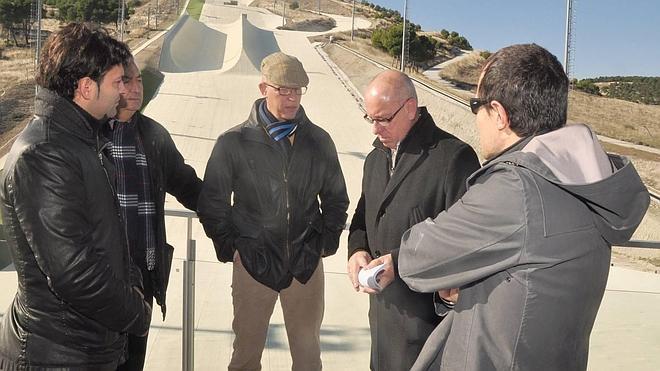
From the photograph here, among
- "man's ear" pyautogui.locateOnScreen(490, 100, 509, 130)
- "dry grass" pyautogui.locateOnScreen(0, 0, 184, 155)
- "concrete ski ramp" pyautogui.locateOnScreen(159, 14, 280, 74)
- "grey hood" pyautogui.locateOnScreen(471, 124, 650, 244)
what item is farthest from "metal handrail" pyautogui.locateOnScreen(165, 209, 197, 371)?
"concrete ski ramp" pyautogui.locateOnScreen(159, 14, 280, 74)

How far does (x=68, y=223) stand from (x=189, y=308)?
1.40 meters

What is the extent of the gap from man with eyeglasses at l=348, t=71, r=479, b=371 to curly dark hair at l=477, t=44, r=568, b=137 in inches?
34.3

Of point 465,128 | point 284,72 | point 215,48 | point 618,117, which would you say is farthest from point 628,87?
point 284,72

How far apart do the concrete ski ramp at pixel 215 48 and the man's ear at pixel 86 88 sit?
39920 millimetres

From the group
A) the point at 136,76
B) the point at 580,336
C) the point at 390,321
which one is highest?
the point at 136,76

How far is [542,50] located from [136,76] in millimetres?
1872

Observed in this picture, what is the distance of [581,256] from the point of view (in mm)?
1589

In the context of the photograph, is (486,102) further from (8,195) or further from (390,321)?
(8,195)

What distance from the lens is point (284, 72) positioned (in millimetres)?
3211

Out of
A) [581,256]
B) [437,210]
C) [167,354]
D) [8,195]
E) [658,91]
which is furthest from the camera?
[658,91]

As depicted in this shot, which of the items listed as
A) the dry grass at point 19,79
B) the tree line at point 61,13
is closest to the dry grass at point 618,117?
the dry grass at point 19,79

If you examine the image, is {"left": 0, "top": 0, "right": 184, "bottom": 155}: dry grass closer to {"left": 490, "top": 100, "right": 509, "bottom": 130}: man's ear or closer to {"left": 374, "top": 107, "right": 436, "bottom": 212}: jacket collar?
{"left": 374, "top": 107, "right": 436, "bottom": 212}: jacket collar

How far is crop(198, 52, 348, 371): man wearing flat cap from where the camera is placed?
122 inches

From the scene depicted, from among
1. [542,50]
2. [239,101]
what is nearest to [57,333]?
[542,50]
